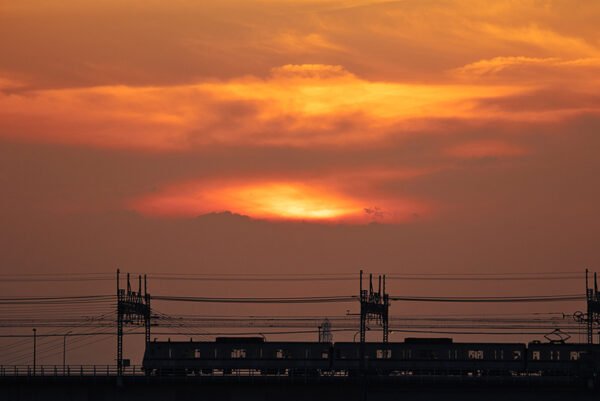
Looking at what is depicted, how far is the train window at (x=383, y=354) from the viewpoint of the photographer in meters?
161

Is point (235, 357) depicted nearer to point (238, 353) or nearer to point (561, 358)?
point (238, 353)

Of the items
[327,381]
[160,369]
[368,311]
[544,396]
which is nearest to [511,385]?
[544,396]

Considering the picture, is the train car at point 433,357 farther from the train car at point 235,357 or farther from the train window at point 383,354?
the train car at point 235,357

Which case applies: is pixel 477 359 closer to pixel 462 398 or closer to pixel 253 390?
pixel 462 398

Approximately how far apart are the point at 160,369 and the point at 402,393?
1392 inches

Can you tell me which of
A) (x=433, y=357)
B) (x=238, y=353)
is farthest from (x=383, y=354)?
(x=238, y=353)

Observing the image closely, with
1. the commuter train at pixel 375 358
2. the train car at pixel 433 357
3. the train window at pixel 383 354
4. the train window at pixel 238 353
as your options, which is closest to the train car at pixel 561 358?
the commuter train at pixel 375 358

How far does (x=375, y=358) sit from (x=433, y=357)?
7.29m

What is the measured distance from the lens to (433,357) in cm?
15988

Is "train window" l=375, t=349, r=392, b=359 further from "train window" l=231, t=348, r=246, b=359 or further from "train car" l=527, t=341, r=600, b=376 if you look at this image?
"train car" l=527, t=341, r=600, b=376

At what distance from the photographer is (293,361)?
159750mm

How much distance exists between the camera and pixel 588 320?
16150cm

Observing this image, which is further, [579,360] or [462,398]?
[579,360]

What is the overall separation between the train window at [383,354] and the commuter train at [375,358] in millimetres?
126
